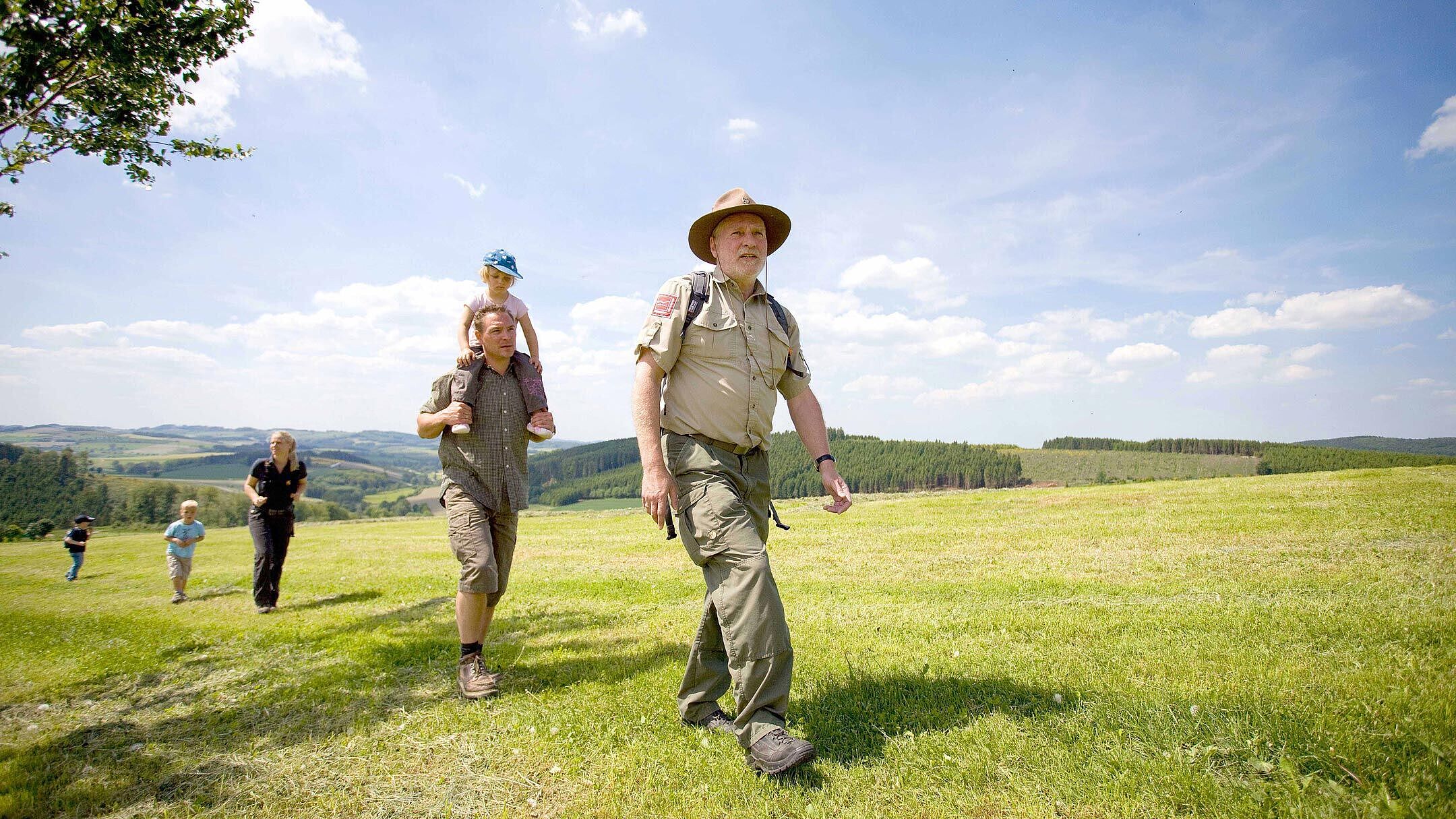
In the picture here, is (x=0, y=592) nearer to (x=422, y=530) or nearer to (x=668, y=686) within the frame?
(x=422, y=530)

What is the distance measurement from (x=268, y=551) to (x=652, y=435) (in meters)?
10.1

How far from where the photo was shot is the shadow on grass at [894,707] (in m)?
3.97

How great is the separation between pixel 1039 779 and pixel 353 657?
670 centimetres

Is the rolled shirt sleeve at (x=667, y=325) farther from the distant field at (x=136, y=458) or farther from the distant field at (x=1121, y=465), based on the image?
the distant field at (x=136, y=458)

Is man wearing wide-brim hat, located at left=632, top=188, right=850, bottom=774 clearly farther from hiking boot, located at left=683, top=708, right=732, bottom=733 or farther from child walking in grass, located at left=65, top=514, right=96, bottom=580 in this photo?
child walking in grass, located at left=65, top=514, right=96, bottom=580

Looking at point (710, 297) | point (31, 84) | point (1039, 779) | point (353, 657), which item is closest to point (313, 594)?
point (353, 657)

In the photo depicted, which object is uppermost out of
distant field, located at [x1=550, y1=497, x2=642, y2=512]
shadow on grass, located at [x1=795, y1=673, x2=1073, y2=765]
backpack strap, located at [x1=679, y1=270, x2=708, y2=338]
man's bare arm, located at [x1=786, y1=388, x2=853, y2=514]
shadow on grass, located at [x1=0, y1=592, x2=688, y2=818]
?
backpack strap, located at [x1=679, y1=270, x2=708, y2=338]

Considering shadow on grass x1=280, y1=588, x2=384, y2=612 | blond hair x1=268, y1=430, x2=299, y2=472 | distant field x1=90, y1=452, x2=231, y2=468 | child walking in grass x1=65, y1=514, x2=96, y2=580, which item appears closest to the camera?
blond hair x1=268, y1=430, x2=299, y2=472

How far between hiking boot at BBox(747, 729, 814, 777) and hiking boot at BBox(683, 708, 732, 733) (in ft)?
2.30

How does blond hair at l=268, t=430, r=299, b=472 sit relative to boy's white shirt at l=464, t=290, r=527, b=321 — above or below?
below

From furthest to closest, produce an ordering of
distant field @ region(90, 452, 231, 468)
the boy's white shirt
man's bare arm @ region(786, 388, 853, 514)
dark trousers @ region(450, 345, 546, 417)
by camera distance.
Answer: distant field @ region(90, 452, 231, 468) < the boy's white shirt < dark trousers @ region(450, 345, 546, 417) < man's bare arm @ region(786, 388, 853, 514)

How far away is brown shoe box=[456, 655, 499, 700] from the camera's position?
17.4 ft

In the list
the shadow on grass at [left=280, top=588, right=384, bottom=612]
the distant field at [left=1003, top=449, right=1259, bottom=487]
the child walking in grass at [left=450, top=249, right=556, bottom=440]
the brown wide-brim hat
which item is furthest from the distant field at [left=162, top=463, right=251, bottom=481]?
the brown wide-brim hat

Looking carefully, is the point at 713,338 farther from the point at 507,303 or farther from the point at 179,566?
the point at 179,566
